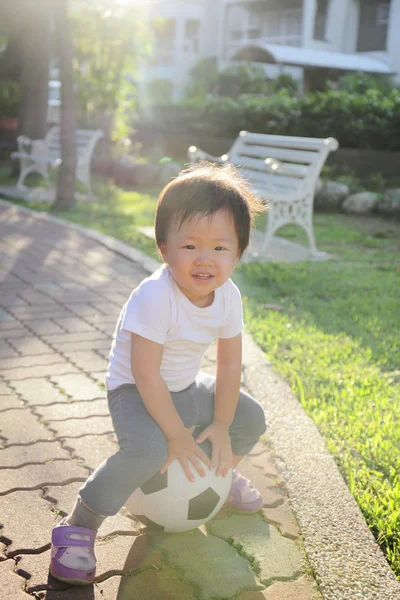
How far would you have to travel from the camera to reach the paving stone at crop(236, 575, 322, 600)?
2.25 metres

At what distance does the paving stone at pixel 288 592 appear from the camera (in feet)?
7.39

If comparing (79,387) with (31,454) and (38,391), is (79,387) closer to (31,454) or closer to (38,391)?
(38,391)

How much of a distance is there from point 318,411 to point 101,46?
14124mm

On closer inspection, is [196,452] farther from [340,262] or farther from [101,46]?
[101,46]

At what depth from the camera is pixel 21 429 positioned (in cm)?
329

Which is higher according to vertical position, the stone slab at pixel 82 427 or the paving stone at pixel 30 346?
the stone slab at pixel 82 427

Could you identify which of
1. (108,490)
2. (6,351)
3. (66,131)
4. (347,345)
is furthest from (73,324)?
(66,131)

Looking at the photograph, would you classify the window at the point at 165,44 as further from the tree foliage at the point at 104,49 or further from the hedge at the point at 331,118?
the hedge at the point at 331,118

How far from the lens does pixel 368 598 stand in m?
2.23

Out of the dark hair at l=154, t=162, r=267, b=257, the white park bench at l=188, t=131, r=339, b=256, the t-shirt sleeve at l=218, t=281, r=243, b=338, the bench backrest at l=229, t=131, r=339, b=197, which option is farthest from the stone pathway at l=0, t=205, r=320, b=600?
the bench backrest at l=229, t=131, r=339, b=197

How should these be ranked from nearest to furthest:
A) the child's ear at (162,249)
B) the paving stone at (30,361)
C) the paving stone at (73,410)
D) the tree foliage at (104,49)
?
1. the child's ear at (162,249)
2. the paving stone at (73,410)
3. the paving stone at (30,361)
4. the tree foliage at (104,49)

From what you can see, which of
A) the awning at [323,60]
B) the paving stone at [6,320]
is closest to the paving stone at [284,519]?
the paving stone at [6,320]

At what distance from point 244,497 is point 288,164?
559 cm

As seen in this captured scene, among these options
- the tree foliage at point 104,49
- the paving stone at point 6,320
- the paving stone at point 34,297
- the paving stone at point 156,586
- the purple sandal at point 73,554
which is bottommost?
the paving stone at point 34,297
